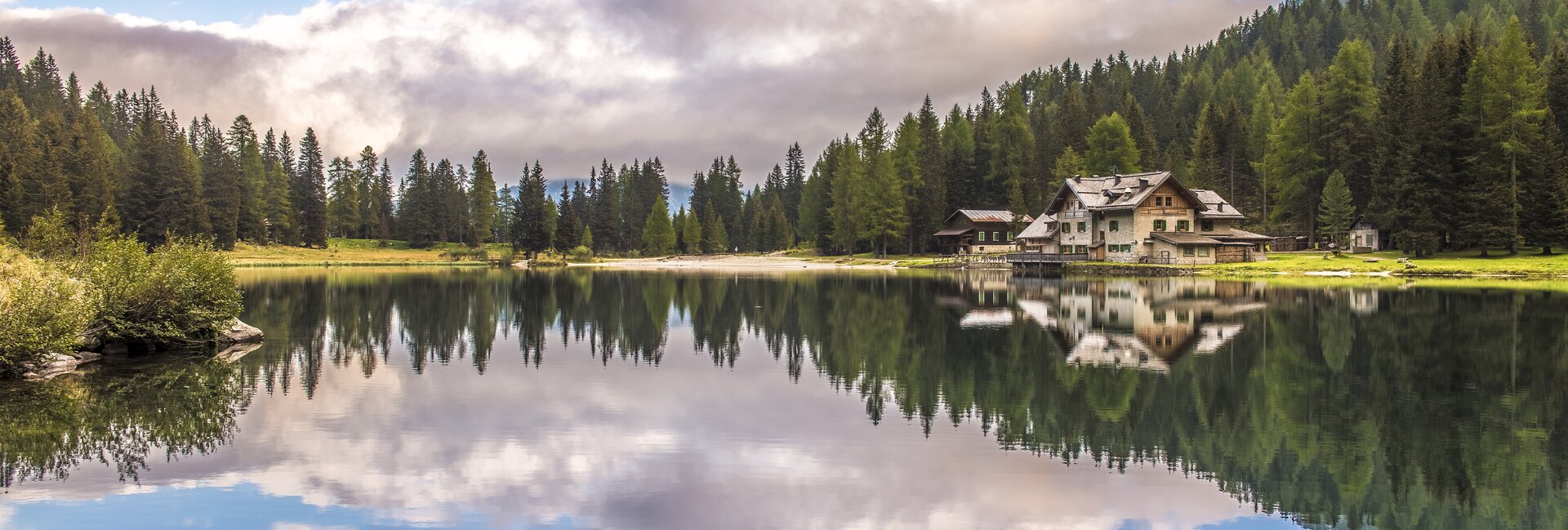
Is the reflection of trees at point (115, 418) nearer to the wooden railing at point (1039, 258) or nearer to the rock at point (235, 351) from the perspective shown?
the rock at point (235, 351)

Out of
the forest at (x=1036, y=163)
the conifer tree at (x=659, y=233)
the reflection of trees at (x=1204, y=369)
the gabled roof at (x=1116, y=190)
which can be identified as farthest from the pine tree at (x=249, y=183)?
the gabled roof at (x=1116, y=190)

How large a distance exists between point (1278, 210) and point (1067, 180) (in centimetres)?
2016

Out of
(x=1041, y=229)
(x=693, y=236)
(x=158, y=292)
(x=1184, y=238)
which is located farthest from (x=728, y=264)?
(x=158, y=292)

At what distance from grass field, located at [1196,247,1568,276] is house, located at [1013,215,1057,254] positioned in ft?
61.7

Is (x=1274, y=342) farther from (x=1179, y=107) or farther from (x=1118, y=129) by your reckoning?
(x=1179, y=107)

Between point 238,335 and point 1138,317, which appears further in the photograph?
point 1138,317

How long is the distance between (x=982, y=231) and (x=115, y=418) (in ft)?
305

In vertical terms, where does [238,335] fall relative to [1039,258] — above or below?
below

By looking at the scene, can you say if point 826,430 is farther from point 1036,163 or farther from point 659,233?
point 659,233

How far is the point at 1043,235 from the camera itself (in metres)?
88.0

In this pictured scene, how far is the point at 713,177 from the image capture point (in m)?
173

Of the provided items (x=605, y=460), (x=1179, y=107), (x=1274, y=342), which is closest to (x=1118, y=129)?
(x=1179, y=107)

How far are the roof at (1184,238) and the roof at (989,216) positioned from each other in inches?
1029

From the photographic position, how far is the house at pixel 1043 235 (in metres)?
87.7
